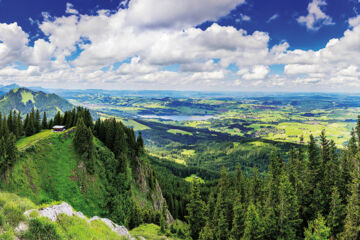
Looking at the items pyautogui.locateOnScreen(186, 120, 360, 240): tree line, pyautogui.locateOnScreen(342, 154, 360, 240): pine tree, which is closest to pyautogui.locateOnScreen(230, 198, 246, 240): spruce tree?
pyautogui.locateOnScreen(186, 120, 360, 240): tree line

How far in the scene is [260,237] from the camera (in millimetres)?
44281

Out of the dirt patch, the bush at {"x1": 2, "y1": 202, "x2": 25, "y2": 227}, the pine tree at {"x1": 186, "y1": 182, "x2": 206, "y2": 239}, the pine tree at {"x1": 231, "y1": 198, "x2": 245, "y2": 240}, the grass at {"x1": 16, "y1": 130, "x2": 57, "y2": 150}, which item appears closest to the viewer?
the bush at {"x1": 2, "y1": 202, "x2": 25, "y2": 227}

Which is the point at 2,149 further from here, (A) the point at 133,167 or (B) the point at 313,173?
(B) the point at 313,173

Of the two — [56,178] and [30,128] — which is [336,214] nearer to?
[56,178]

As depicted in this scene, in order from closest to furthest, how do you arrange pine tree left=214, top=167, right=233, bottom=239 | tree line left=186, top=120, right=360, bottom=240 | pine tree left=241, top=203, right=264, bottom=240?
tree line left=186, top=120, right=360, bottom=240, pine tree left=241, top=203, right=264, bottom=240, pine tree left=214, top=167, right=233, bottom=239

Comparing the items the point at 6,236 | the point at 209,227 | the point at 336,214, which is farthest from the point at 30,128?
the point at 336,214

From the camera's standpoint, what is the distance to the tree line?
1543 inches

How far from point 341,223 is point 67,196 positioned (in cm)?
6331

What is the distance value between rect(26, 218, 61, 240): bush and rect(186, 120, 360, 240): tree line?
124 feet

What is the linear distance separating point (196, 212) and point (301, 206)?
93.2 feet

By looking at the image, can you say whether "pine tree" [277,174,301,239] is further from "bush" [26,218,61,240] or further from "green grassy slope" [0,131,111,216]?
"green grassy slope" [0,131,111,216]

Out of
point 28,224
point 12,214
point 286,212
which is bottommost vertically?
point 286,212

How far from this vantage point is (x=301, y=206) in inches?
1973

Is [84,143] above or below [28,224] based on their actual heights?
below
